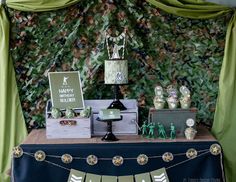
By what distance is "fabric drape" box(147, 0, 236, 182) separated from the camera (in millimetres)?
2826

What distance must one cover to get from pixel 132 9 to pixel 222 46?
658 mm

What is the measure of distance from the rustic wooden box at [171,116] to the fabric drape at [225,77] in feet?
1.00

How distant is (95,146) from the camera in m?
2.50

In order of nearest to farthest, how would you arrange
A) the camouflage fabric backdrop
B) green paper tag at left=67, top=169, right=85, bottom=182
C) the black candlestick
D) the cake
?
green paper tag at left=67, top=169, right=85, bottom=182
the cake
the black candlestick
the camouflage fabric backdrop

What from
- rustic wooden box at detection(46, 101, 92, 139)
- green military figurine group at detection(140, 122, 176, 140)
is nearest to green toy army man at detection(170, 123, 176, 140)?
green military figurine group at detection(140, 122, 176, 140)

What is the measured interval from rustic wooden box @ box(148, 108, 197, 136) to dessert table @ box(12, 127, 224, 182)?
20 centimetres

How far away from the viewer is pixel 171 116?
270cm

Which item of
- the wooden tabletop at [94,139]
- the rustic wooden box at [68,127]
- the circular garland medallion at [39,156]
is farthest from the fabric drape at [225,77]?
the circular garland medallion at [39,156]

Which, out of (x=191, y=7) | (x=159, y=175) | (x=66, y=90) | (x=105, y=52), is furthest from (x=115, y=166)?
(x=191, y=7)

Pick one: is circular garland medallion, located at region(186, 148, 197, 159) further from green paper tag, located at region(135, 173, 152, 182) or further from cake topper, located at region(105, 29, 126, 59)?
cake topper, located at region(105, 29, 126, 59)

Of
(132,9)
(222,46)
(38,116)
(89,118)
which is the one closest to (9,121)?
(38,116)

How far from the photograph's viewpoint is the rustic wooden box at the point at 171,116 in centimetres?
270

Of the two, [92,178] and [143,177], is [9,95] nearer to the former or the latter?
[92,178]

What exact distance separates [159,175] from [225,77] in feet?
2.74
